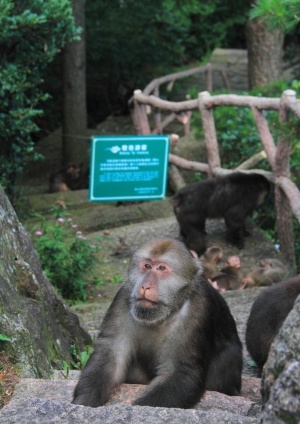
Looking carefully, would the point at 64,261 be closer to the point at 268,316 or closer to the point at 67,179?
the point at 268,316

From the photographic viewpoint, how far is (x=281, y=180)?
9383mm

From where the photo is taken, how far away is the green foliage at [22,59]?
9.95 meters

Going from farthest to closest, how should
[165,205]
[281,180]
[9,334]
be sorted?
1. [165,205]
2. [281,180]
3. [9,334]

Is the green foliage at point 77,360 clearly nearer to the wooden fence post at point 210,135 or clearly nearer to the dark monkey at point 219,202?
the dark monkey at point 219,202

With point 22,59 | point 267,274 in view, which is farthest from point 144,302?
point 22,59

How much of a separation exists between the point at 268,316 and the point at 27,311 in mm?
1562

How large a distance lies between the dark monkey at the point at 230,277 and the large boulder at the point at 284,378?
22.3 ft

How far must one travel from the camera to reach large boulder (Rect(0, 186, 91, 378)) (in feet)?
14.7

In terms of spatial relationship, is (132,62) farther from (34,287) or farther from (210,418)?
(210,418)

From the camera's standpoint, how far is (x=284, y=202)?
9.55 meters

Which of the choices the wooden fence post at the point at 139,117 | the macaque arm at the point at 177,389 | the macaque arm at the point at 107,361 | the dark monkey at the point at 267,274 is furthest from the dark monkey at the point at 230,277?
the macaque arm at the point at 177,389

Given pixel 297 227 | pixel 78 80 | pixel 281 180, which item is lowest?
pixel 297 227

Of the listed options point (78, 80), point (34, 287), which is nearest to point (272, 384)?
point (34, 287)

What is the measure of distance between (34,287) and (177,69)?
15.0 m
